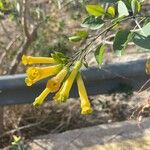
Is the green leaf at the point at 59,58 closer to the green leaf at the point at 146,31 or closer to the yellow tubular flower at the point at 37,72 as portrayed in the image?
the yellow tubular flower at the point at 37,72

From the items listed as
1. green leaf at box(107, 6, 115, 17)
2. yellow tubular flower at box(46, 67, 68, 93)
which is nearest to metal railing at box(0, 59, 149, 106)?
Answer: green leaf at box(107, 6, 115, 17)

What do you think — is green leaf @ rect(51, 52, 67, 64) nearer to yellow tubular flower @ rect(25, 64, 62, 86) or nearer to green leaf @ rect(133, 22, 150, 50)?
yellow tubular flower @ rect(25, 64, 62, 86)

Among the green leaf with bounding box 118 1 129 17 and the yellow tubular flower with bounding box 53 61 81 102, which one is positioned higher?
the green leaf with bounding box 118 1 129 17

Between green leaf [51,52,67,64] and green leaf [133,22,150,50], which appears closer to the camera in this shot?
green leaf [133,22,150,50]

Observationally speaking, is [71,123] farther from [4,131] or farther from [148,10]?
[148,10]

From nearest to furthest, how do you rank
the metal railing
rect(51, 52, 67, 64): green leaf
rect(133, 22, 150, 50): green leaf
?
rect(133, 22, 150, 50): green leaf, rect(51, 52, 67, 64): green leaf, the metal railing

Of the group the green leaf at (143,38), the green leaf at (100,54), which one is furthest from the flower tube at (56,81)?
the green leaf at (143,38)
